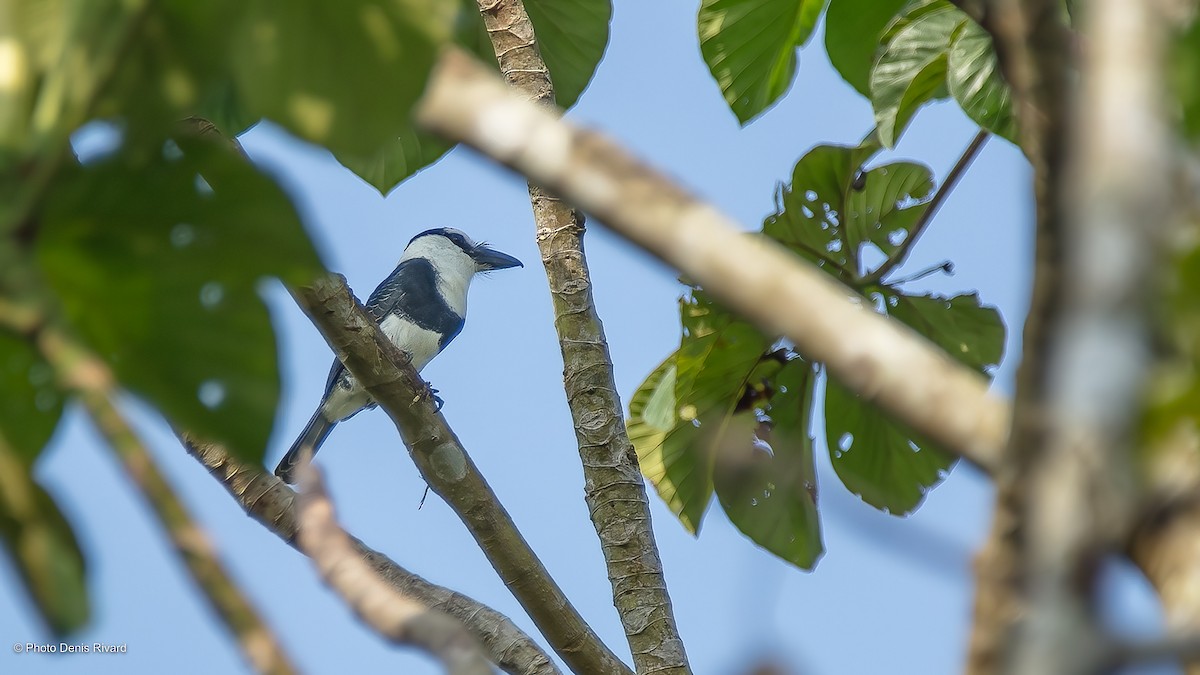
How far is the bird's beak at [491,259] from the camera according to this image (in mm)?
7016

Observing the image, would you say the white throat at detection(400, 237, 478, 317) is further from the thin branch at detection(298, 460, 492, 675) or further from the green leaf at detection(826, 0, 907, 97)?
the thin branch at detection(298, 460, 492, 675)

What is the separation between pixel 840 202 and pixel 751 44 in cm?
36

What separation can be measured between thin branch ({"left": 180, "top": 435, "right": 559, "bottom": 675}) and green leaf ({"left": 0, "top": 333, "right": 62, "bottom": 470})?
1.41 meters

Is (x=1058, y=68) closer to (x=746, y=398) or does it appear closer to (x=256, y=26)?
(x=256, y=26)

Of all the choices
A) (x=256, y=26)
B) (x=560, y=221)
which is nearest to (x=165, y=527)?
(x=256, y=26)

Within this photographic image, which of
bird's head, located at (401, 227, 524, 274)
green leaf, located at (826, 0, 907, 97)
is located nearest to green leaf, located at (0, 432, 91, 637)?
green leaf, located at (826, 0, 907, 97)

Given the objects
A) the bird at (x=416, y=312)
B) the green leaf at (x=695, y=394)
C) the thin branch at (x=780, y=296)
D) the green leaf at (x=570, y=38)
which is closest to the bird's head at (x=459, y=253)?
the bird at (x=416, y=312)

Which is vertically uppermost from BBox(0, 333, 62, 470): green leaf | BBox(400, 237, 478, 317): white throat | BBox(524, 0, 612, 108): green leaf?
BBox(400, 237, 478, 317): white throat

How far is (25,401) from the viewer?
79 cm

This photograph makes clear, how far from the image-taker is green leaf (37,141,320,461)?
80 cm

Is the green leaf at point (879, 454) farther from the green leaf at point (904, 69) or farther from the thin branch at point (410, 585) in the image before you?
the thin branch at point (410, 585)

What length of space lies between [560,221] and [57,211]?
2.12 m

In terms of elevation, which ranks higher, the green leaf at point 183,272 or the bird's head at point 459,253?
the bird's head at point 459,253

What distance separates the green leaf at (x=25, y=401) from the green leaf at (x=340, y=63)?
0.21 m
